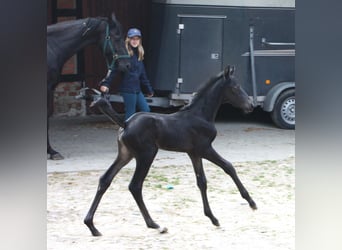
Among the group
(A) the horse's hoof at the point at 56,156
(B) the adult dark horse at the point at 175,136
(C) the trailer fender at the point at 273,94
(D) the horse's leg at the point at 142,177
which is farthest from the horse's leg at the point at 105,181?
(C) the trailer fender at the point at 273,94

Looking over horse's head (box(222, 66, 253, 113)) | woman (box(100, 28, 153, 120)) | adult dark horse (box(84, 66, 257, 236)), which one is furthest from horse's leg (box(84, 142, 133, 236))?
woman (box(100, 28, 153, 120))

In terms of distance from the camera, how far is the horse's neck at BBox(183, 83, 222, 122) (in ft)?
21.1

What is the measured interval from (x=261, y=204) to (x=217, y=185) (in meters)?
1.02

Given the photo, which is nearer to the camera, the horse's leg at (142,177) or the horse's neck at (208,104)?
the horse's leg at (142,177)

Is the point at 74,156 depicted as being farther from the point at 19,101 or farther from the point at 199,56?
the point at 19,101

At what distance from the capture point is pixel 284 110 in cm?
1241

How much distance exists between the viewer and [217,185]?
854 centimetres

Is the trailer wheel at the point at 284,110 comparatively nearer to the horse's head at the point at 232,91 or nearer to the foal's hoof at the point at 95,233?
the horse's head at the point at 232,91

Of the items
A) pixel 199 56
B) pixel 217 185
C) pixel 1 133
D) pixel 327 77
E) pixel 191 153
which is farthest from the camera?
pixel 199 56

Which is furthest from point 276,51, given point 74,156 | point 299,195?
point 299,195

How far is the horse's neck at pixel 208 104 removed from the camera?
6.44 metres

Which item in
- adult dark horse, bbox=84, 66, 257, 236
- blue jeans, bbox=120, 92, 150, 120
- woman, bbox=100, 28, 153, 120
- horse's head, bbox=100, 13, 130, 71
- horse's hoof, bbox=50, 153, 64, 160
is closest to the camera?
adult dark horse, bbox=84, 66, 257, 236

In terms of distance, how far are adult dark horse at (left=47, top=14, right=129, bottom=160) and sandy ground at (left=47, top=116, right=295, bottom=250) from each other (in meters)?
1.24

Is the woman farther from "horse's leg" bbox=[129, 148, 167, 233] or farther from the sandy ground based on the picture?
"horse's leg" bbox=[129, 148, 167, 233]
